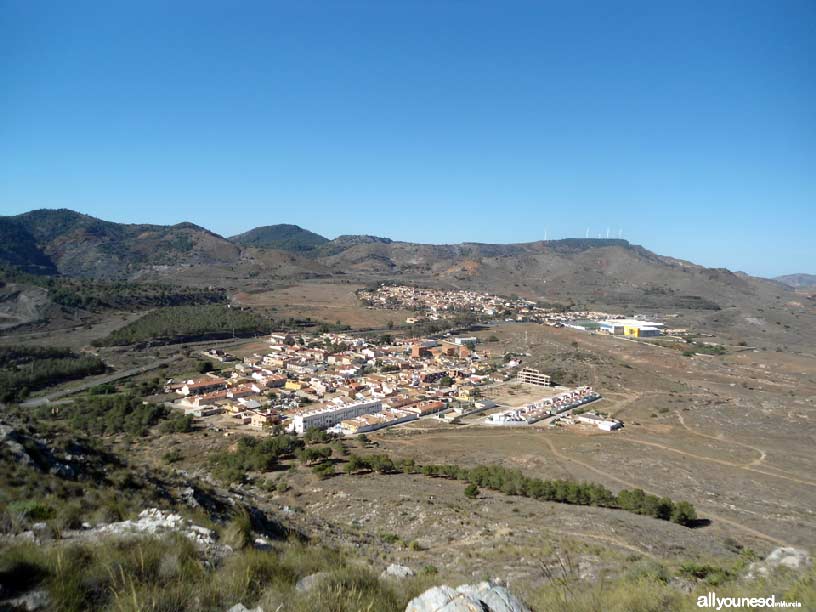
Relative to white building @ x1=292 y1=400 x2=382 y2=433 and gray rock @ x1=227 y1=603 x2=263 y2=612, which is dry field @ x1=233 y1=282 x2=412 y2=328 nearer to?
white building @ x1=292 y1=400 x2=382 y2=433

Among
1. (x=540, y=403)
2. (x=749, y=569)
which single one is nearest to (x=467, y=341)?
(x=540, y=403)

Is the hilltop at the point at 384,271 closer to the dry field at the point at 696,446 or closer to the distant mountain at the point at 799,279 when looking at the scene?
the dry field at the point at 696,446

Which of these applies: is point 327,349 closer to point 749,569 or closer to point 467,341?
point 467,341

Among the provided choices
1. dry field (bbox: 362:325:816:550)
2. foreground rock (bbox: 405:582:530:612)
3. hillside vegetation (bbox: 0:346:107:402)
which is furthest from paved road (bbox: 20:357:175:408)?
foreground rock (bbox: 405:582:530:612)

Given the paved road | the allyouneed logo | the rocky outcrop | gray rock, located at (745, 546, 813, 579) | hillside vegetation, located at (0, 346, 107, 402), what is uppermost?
the allyouneed logo

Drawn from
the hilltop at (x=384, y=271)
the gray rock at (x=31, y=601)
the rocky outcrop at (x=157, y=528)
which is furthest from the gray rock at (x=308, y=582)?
the hilltop at (x=384, y=271)
